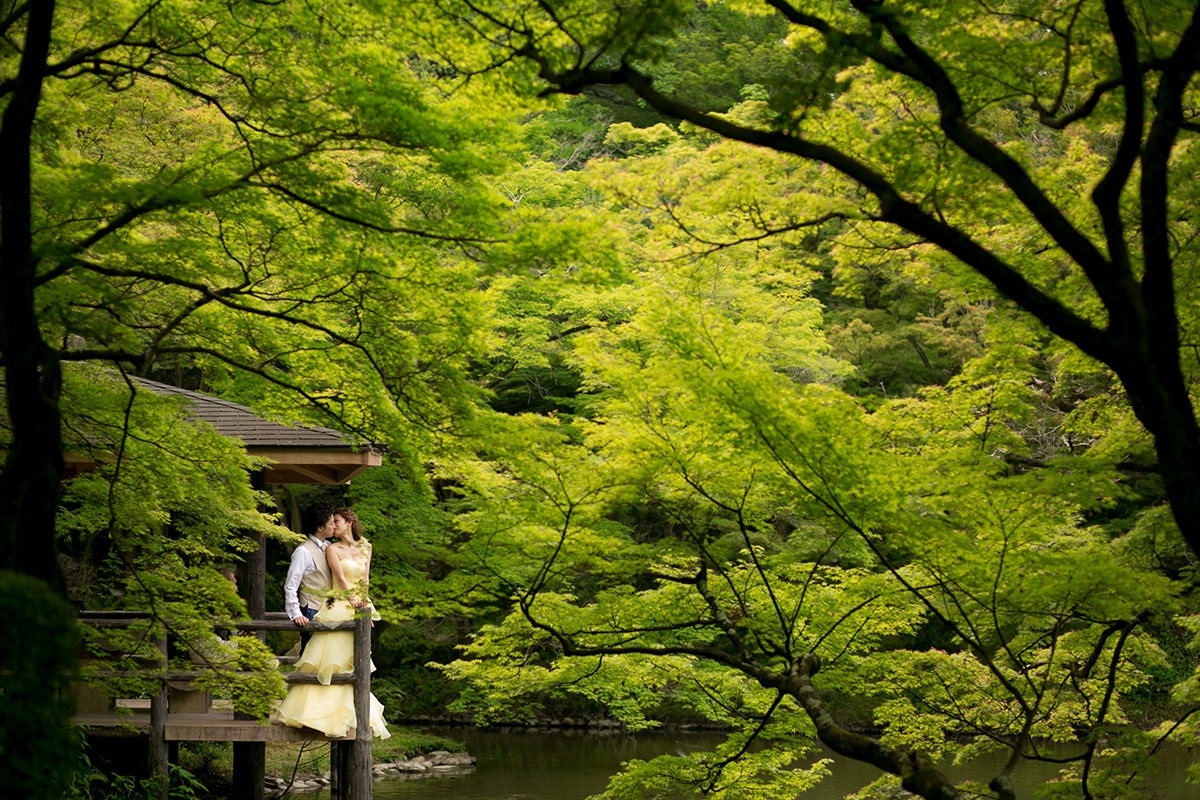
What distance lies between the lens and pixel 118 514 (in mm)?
6121

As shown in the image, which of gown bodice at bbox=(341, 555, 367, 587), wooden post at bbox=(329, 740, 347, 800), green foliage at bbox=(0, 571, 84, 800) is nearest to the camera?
green foliage at bbox=(0, 571, 84, 800)

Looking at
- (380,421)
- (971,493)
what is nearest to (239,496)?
(380,421)

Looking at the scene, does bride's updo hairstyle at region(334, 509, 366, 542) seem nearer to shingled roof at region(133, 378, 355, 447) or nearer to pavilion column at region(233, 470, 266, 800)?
shingled roof at region(133, 378, 355, 447)

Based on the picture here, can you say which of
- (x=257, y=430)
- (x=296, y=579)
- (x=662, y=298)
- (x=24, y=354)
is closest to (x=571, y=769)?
(x=296, y=579)

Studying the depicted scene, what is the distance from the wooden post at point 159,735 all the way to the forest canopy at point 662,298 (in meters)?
1.41

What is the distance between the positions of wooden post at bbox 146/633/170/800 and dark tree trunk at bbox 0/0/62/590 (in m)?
4.09

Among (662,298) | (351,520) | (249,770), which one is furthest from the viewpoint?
(249,770)

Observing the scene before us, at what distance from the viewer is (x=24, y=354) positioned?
404 cm

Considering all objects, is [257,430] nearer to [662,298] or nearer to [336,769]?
[336,769]

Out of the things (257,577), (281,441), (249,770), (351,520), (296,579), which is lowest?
(249,770)

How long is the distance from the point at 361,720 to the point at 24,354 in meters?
4.88

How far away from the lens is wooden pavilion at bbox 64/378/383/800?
804 centimetres

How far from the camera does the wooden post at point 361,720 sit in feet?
26.3

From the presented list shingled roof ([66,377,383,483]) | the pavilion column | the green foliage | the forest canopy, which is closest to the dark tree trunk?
the forest canopy
